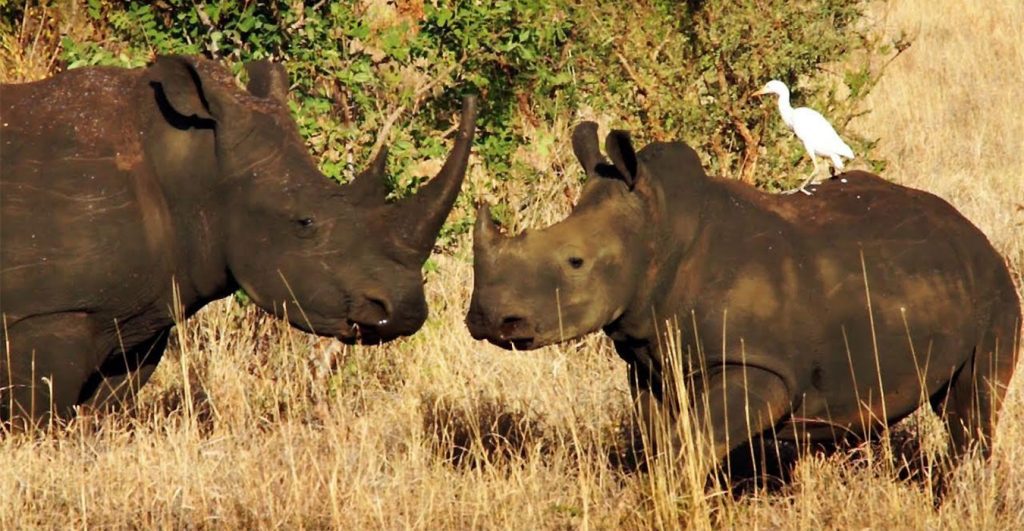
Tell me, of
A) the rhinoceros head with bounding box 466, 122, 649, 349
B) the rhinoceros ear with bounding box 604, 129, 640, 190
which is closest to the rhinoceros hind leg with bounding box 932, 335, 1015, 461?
the rhinoceros head with bounding box 466, 122, 649, 349

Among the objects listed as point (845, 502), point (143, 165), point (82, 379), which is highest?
point (143, 165)

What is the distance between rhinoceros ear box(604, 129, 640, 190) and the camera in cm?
623

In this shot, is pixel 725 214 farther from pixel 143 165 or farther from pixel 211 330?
pixel 211 330

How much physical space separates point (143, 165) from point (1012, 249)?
580 centimetres

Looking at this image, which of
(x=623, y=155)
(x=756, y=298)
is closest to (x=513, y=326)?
(x=623, y=155)

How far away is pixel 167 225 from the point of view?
22.8 ft

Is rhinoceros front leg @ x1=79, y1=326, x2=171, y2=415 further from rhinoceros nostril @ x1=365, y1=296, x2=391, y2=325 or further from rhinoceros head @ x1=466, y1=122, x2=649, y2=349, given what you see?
rhinoceros head @ x1=466, y1=122, x2=649, y2=349

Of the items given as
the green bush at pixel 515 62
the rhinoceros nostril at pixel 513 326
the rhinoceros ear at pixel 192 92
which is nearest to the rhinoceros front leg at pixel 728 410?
the rhinoceros nostril at pixel 513 326

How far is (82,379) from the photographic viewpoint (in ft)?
22.8

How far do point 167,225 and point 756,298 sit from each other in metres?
2.21

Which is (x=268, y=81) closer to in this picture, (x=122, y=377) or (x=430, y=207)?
(x=430, y=207)

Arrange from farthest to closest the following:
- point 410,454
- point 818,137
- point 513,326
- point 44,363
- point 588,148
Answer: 1. point 818,137
2. point 410,454
3. point 44,363
4. point 588,148
5. point 513,326

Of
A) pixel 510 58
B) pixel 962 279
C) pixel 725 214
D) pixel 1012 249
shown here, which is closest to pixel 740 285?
pixel 725 214

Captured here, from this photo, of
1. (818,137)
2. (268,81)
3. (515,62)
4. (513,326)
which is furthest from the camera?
(515,62)
